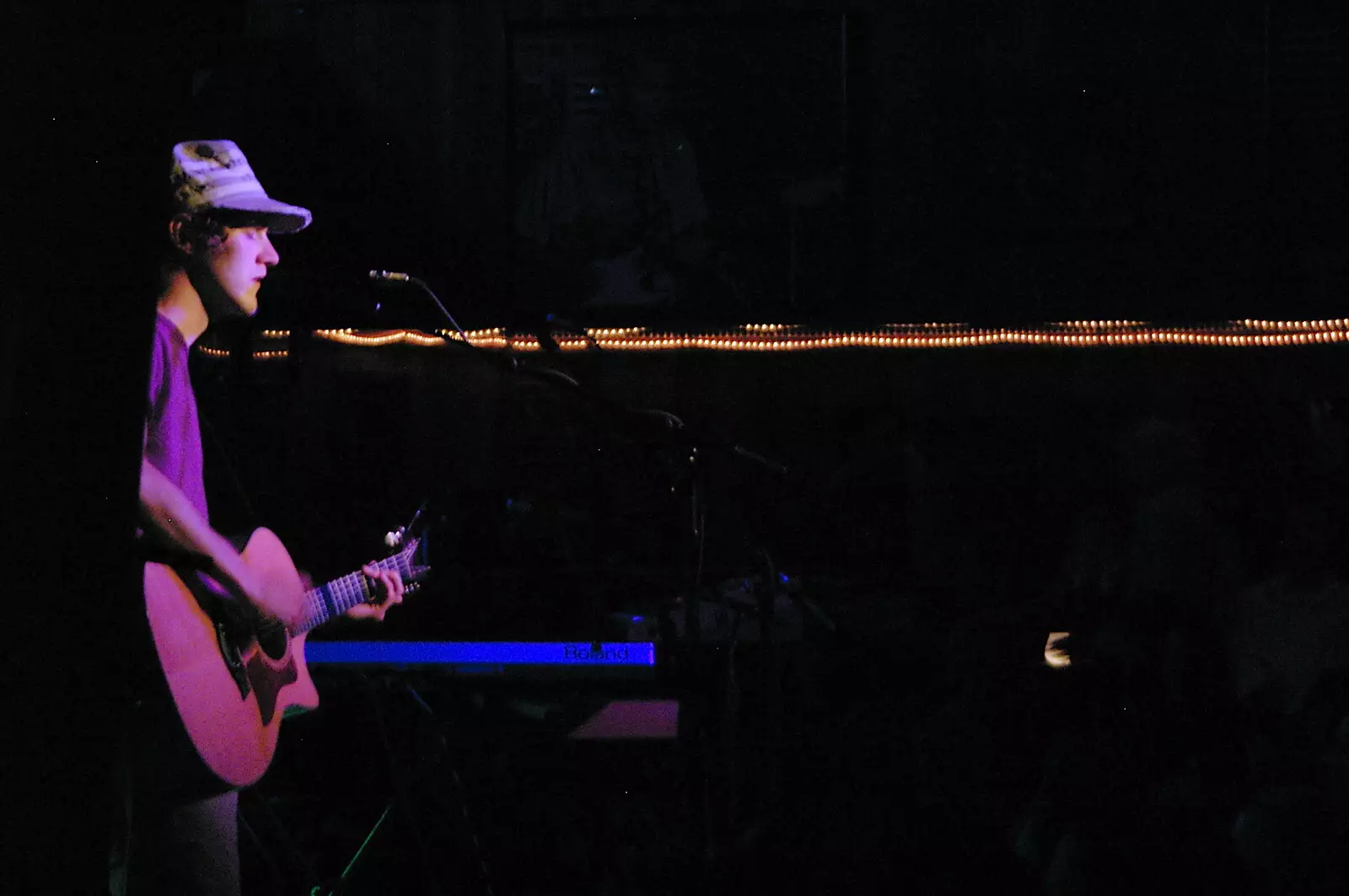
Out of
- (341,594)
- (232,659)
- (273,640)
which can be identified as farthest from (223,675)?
(341,594)

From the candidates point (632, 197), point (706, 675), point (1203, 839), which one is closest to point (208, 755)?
point (706, 675)

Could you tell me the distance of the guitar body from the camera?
213 cm

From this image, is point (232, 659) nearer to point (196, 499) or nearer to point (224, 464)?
point (196, 499)

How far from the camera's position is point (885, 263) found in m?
3.49

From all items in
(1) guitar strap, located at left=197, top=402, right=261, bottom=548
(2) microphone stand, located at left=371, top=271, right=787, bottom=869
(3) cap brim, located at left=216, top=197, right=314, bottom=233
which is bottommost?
(2) microphone stand, located at left=371, top=271, right=787, bottom=869

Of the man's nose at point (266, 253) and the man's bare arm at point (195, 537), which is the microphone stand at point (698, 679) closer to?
the man's nose at point (266, 253)

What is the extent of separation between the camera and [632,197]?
357cm

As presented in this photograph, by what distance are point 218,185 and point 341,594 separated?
112 cm

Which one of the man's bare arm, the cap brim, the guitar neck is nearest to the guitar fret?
the guitar neck

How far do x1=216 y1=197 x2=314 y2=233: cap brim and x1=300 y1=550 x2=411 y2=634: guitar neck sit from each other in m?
0.99

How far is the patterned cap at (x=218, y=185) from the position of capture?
8.53 feet

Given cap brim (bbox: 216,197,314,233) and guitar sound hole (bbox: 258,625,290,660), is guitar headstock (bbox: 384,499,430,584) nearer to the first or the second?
guitar sound hole (bbox: 258,625,290,660)

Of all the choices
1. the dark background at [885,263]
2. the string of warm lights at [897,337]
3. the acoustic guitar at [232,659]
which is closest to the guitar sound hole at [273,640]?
the acoustic guitar at [232,659]

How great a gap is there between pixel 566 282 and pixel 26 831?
2526mm
